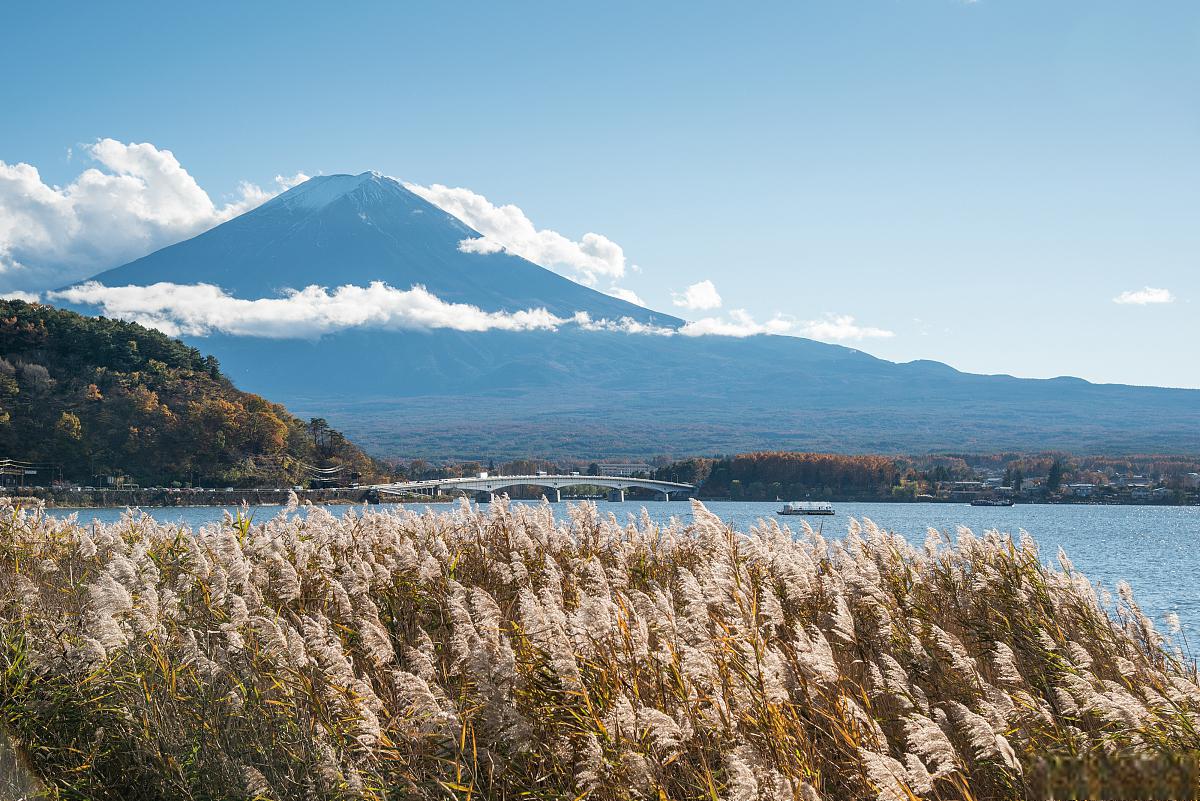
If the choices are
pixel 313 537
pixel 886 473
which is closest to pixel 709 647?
pixel 313 537

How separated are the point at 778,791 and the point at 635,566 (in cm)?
499

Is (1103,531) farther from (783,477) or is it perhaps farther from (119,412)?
(119,412)

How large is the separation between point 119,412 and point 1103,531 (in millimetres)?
62370

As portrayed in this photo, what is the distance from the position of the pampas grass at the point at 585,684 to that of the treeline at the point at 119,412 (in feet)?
A: 213

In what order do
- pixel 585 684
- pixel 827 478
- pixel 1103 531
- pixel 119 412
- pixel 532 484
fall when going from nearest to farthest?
1. pixel 585 684
2. pixel 1103 531
3. pixel 119 412
4. pixel 532 484
5. pixel 827 478

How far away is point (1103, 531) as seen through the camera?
200 ft

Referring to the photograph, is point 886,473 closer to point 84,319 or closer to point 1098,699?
point 84,319

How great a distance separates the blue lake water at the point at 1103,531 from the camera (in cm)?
2594

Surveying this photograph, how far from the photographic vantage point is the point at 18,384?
214 feet

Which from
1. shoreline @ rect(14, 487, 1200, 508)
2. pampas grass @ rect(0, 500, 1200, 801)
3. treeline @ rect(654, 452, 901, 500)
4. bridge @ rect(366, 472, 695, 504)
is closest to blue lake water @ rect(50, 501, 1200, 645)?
shoreline @ rect(14, 487, 1200, 508)

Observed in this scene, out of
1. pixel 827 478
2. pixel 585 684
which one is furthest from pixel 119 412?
pixel 585 684

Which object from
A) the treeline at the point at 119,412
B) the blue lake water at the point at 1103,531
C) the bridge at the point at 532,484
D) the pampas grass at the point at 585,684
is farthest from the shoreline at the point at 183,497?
the pampas grass at the point at 585,684

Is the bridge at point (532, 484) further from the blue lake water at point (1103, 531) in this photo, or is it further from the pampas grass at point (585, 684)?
the pampas grass at point (585, 684)

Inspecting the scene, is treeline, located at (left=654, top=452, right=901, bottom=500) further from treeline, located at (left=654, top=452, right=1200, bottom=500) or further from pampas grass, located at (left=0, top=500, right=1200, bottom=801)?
pampas grass, located at (left=0, top=500, right=1200, bottom=801)
